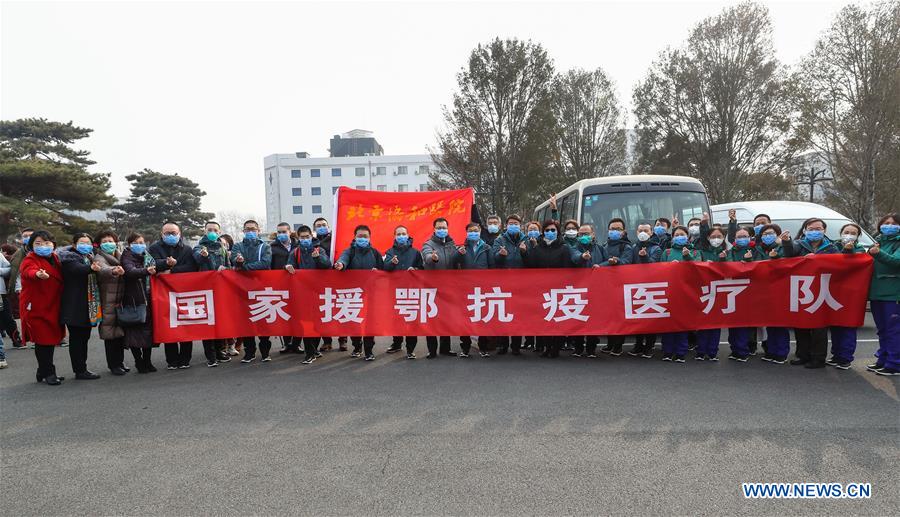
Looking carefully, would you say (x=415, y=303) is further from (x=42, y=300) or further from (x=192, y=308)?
(x=42, y=300)

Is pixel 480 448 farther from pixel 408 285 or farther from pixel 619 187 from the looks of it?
pixel 619 187

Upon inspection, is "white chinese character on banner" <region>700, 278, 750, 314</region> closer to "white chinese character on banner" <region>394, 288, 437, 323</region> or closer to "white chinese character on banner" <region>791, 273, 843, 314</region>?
"white chinese character on banner" <region>791, 273, 843, 314</region>

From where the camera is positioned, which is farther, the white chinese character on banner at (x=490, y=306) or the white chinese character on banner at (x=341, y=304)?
the white chinese character on banner at (x=341, y=304)

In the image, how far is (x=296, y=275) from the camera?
22.5 feet

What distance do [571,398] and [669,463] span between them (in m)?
1.48

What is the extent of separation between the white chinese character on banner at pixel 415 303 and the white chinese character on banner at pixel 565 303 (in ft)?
5.18

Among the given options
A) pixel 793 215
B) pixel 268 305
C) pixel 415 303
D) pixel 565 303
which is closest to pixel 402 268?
pixel 415 303

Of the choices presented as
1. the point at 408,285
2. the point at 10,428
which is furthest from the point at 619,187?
the point at 10,428

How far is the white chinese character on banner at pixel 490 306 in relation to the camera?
21.9ft

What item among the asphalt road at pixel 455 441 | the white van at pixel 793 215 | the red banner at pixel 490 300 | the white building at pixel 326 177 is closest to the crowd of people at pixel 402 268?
the red banner at pixel 490 300

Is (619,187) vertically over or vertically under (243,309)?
over

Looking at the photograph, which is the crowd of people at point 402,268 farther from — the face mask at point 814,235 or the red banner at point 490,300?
the red banner at point 490,300

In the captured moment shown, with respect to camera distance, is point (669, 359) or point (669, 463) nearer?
point (669, 463)

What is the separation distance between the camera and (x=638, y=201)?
8945mm
